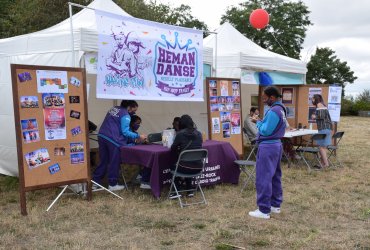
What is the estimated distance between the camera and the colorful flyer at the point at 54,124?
4793mm

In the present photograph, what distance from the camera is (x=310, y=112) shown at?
30.0 feet

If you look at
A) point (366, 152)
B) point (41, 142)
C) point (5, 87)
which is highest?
point (5, 87)

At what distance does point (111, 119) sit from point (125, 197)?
41.7 inches

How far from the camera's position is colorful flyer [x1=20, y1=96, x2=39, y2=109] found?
15.1 ft

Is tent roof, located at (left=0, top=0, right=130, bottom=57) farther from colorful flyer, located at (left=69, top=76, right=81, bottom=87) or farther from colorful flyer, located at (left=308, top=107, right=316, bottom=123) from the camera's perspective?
colorful flyer, located at (left=308, top=107, right=316, bottom=123)

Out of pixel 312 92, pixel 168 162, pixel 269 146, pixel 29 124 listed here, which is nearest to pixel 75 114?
pixel 29 124

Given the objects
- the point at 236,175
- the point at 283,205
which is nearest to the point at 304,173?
the point at 236,175

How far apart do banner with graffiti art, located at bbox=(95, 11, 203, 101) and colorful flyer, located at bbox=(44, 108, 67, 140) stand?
63 cm

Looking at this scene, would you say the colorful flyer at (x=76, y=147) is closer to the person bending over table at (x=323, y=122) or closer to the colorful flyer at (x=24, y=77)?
the colorful flyer at (x=24, y=77)

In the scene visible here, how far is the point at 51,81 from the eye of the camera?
189 inches

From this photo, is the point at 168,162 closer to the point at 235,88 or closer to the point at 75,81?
the point at 75,81

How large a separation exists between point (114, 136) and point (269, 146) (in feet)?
7.33

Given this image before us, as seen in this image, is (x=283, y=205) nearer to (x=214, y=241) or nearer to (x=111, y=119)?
(x=214, y=241)

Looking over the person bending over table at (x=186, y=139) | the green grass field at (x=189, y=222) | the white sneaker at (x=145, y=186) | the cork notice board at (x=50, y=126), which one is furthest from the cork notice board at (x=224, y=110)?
the cork notice board at (x=50, y=126)
